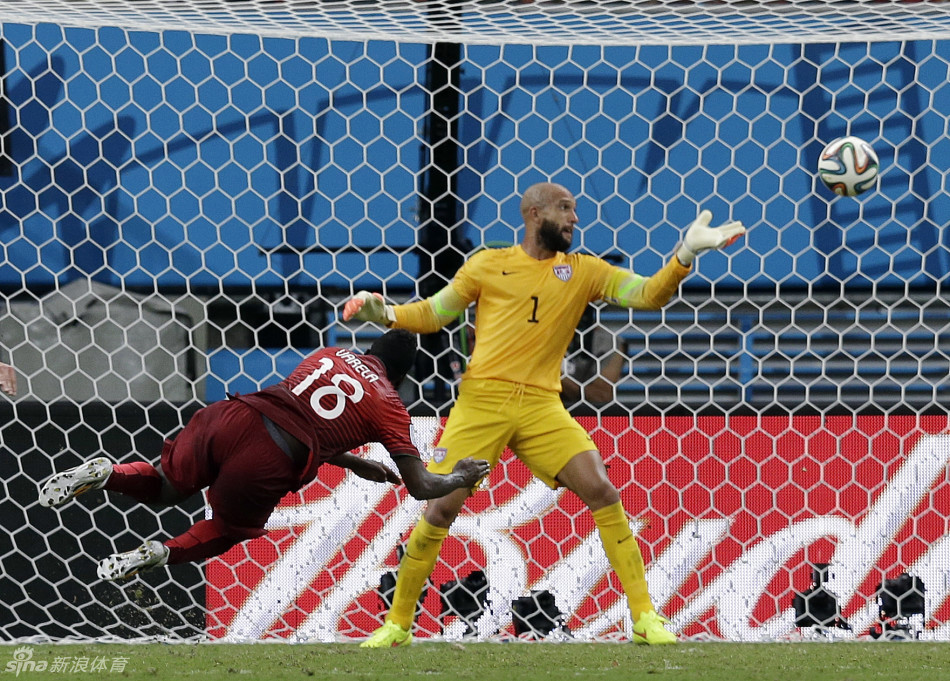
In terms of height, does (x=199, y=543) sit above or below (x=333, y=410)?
below

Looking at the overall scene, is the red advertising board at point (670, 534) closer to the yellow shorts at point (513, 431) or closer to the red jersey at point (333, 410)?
the yellow shorts at point (513, 431)

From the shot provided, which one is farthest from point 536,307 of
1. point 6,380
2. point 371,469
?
point 6,380

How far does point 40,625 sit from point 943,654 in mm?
3403

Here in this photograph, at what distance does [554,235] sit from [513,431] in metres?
0.73

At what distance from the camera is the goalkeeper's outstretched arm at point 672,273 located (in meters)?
4.44

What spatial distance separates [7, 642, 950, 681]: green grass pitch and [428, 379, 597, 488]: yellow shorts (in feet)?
2.14

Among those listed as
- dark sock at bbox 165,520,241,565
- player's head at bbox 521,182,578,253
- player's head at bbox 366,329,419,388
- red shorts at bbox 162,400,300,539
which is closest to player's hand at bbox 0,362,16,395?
red shorts at bbox 162,400,300,539

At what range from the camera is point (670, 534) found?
17.2ft

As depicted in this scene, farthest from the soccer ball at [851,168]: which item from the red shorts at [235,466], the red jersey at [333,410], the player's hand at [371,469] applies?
the red shorts at [235,466]

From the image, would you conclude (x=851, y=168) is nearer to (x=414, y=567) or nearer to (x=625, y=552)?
(x=625, y=552)

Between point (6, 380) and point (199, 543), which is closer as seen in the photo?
point (199, 543)

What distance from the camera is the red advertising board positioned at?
516cm

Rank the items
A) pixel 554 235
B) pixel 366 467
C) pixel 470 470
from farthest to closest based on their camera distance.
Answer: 1. pixel 554 235
2. pixel 366 467
3. pixel 470 470

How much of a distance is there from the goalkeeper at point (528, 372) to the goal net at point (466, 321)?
556mm
